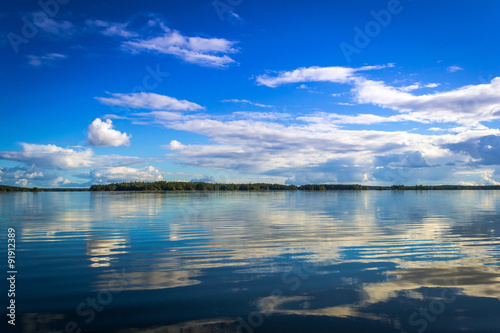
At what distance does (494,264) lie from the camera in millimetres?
15648

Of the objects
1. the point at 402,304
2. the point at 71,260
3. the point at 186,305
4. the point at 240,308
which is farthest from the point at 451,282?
the point at 71,260

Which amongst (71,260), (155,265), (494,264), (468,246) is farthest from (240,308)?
(468,246)

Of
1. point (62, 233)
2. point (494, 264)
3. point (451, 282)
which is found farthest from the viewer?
point (62, 233)

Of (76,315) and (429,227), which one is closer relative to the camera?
(76,315)

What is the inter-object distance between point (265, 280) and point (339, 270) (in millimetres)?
3726

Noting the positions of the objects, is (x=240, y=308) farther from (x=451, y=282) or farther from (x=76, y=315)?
(x=451, y=282)

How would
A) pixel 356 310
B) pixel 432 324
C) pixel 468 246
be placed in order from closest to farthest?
1. pixel 432 324
2. pixel 356 310
3. pixel 468 246

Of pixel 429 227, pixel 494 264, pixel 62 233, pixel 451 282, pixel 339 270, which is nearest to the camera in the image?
pixel 451 282

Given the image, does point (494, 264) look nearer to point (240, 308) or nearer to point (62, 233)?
point (240, 308)

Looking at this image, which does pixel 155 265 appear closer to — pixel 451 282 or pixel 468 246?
pixel 451 282

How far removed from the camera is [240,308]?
1016cm

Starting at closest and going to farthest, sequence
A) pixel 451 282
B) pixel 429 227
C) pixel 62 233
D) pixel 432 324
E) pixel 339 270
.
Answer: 1. pixel 432 324
2. pixel 451 282
3. pixel 339 270
4. pixel 62 233
5. pixel 429 227

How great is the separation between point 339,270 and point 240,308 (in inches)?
242

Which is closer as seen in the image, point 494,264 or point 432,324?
point 432,324
